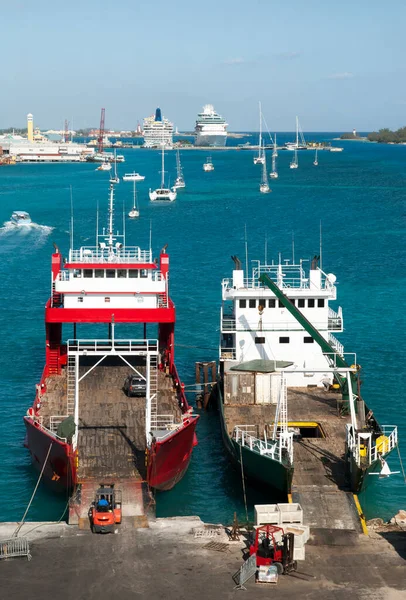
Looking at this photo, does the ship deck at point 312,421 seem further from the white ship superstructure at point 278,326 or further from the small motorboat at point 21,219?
the small motorboat at point 21,219

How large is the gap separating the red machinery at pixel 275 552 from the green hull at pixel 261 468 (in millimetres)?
6102

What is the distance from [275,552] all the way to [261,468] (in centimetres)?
887

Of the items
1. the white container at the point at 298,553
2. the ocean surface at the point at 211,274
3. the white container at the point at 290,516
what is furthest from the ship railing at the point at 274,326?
the white container at the point at 298,553

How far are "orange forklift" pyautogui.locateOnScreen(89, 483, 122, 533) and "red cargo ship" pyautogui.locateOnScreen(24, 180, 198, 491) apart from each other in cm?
265

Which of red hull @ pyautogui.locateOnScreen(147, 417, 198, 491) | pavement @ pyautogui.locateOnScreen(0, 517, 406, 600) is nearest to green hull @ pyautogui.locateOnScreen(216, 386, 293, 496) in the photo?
red hull @ pyautogui.locateOnScreen(147, 417, 198, 491)

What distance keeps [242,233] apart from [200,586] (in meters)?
87.4

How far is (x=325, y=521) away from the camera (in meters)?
32.1

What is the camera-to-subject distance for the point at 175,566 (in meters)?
27.6

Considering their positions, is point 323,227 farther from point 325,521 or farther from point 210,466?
point 325,521

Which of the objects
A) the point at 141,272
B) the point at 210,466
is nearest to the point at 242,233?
the point at 141,272

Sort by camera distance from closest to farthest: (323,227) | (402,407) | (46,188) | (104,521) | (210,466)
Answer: (104,521) → (210,466) → (402,407) → (323,227) → (46,188)

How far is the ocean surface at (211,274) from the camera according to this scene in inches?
1535

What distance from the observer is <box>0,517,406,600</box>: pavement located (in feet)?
85.4

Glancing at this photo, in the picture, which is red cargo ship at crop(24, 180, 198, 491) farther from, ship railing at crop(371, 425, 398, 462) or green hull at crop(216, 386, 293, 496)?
ship railing at crop(371, 425, 398, 462)
